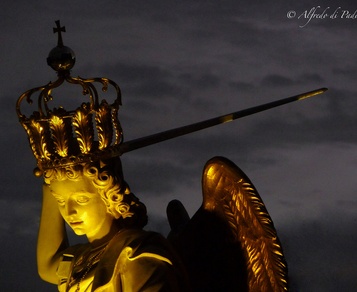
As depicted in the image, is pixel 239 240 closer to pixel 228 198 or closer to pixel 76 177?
pixel 228 198

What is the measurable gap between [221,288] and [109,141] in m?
1.36

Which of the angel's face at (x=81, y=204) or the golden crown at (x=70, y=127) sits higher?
the golden crown at (x=70, y=127)

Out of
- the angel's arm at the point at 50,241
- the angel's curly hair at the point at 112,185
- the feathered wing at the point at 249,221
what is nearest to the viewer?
the feathered wing at the point at 249,221

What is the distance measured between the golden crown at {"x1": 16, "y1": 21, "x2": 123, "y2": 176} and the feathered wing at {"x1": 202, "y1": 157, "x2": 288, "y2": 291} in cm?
79

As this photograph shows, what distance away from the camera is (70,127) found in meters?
10.9

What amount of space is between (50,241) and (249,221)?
71.0 inches

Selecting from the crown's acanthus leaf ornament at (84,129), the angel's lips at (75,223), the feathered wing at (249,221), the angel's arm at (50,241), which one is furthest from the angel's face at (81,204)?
the feathered wing at (249,221)

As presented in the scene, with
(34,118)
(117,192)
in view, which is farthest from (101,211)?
(34,118)

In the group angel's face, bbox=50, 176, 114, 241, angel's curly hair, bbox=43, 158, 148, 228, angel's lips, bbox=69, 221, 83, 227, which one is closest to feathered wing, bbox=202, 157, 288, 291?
angel's curly hair, bbox=43, 158, 148, 228

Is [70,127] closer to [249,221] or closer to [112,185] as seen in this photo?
[112,185]

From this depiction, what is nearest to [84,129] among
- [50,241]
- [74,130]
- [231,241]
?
[74,130]

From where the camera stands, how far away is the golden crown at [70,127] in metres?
10.8

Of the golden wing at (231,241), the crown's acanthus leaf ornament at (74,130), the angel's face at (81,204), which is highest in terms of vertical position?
the crown's acanthus leaf ornament at (74,130)

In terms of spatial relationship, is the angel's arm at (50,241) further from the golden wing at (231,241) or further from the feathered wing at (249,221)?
the feathered wing at (249,221)
